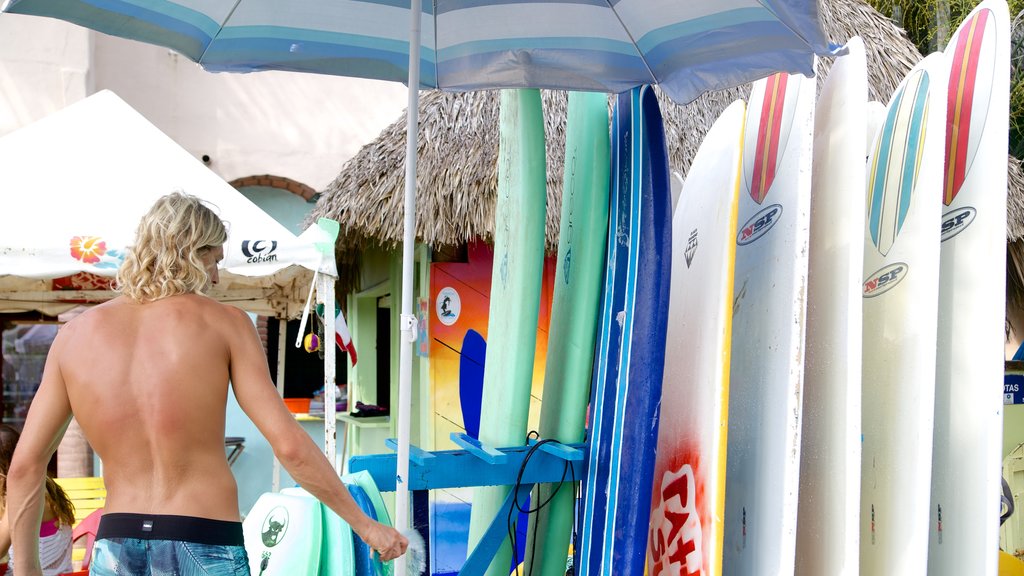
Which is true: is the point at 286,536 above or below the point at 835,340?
below

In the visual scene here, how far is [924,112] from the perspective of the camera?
243 cm

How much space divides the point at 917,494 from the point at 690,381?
0.60 m

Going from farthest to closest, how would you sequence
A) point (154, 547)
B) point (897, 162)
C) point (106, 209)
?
point (106, 209)
point (897, 162)
point (154, 547)

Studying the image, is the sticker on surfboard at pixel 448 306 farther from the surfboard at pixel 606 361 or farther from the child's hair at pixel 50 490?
the surfboard at pixel 606 361

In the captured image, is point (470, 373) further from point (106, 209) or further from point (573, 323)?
point (573, 323)

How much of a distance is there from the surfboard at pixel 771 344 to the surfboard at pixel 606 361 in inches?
14.3

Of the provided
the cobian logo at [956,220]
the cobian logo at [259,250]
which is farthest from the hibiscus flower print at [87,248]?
the cobian logo at [956,220]

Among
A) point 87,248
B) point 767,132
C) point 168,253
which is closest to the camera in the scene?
point 168,253

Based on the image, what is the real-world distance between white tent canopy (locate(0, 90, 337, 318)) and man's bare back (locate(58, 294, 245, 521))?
1.96 meters

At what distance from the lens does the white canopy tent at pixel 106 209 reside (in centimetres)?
405

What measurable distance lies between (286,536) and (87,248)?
91.7 inches

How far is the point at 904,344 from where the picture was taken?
7.46 feet

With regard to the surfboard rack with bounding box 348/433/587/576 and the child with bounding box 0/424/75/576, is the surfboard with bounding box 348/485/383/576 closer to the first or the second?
the surfboard rack with bounding box 348/433/587/576

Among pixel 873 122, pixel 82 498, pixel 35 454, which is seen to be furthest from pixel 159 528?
pixel 82 498
